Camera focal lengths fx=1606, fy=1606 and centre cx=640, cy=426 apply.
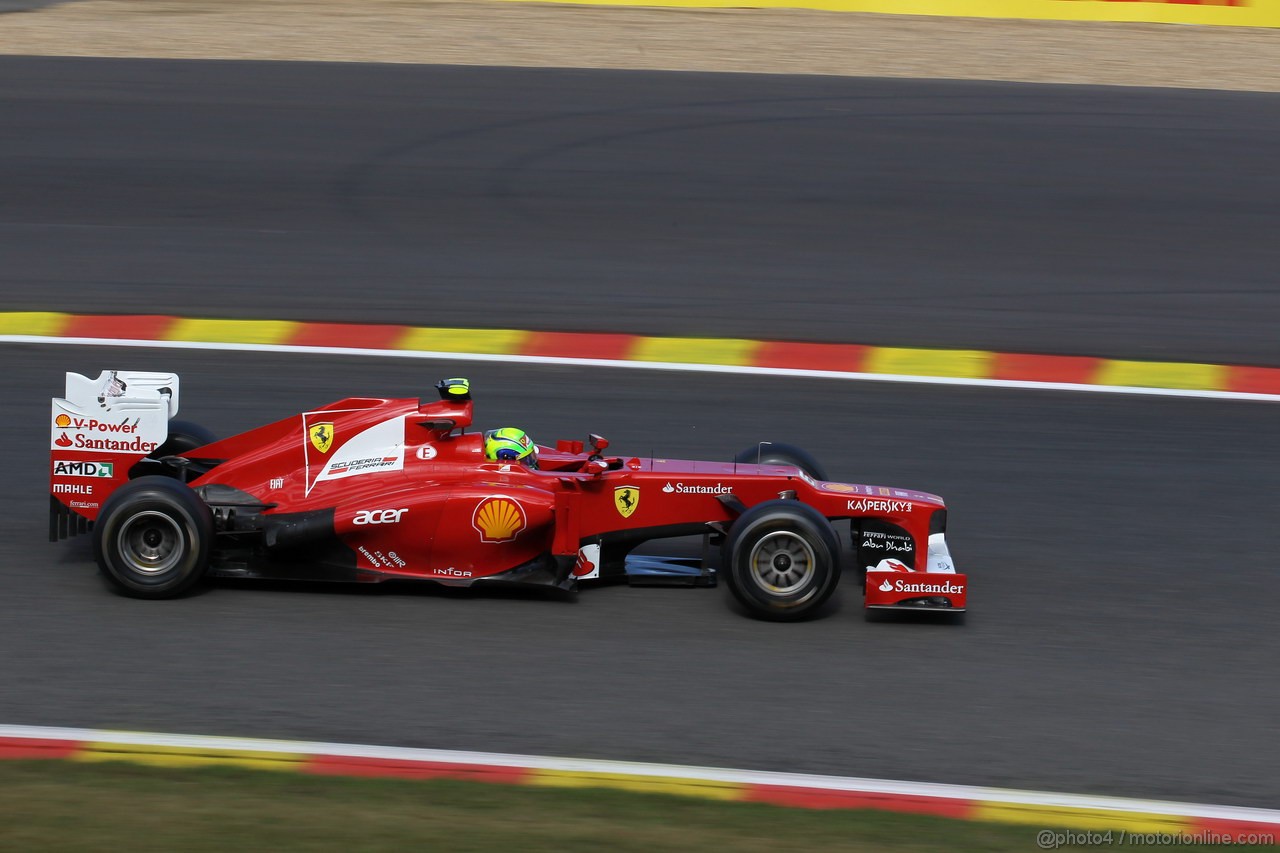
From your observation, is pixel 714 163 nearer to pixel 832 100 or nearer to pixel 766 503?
pixel 832 100

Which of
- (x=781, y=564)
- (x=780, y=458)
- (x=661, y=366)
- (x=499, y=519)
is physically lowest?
(x=781, y=564)

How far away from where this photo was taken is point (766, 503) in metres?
6.99

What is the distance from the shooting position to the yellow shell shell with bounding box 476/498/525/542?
707cm

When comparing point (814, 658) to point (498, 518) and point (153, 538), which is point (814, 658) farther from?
point (153, 538)

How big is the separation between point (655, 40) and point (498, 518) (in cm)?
1399

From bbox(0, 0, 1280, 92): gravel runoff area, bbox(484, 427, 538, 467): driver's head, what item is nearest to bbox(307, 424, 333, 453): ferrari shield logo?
bbox(484, 427, 538, 467): driver's head

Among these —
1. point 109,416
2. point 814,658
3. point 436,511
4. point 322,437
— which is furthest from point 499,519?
point 109,416

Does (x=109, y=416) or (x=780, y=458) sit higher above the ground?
(x=109, y=416)

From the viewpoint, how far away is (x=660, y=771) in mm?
5840

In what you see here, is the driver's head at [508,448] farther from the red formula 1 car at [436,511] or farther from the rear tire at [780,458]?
the rear tire at [780,458]

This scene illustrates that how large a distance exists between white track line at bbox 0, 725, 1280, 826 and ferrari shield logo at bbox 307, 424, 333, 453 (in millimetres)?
1741

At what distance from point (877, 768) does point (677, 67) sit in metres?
13.9

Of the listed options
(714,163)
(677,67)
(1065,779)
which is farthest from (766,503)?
(677,67)

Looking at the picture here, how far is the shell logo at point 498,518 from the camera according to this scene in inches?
279
